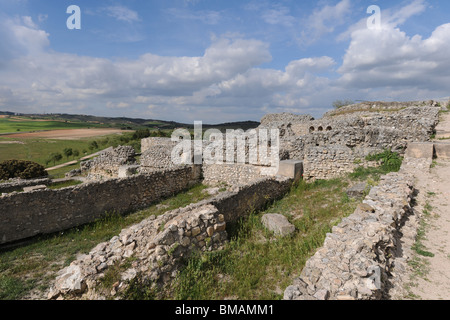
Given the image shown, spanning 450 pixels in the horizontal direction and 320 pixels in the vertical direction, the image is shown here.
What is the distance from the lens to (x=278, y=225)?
238 inches

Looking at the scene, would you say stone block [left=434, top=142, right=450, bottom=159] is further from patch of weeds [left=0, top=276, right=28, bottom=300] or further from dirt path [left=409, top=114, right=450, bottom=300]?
patch of weeds [left=0, top=276, right=28, bottom=300]

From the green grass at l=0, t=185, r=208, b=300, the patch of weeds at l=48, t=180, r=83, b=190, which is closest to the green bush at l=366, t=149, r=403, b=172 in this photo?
the green grass at l=0, t=185, r=208, b=300

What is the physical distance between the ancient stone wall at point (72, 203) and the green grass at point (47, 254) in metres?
0.34

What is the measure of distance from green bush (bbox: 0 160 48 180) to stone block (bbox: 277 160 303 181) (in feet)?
60.9

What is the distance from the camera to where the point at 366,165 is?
9.14 meters

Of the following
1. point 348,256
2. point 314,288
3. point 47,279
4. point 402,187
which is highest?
point 402,187

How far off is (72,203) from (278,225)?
657cm

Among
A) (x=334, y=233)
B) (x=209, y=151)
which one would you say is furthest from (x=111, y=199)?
(x=334, y=233)

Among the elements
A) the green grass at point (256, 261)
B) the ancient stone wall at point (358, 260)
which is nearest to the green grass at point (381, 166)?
the green grass at point (256, 261)

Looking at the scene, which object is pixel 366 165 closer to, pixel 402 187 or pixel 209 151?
pixel 402 187

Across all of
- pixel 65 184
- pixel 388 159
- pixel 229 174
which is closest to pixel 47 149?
pixel 65 184

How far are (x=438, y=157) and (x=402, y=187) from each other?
430cm

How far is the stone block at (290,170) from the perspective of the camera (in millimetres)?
9680

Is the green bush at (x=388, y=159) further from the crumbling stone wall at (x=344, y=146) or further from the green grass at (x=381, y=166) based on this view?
the crumbling stone wall at (x=344, y=146)
